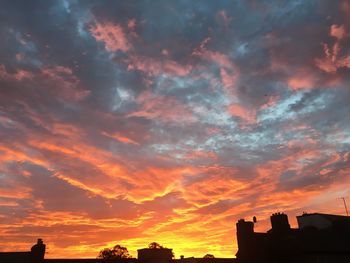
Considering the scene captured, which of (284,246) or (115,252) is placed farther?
(115,252)

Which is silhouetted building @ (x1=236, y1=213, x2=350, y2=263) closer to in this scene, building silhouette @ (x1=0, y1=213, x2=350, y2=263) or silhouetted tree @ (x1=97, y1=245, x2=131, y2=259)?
building silhouette @ (x1=0, y1=213, x2=350, y2=263)

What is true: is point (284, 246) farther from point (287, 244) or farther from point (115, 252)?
point (115, 252)

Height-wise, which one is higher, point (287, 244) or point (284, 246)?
point (287, 244)

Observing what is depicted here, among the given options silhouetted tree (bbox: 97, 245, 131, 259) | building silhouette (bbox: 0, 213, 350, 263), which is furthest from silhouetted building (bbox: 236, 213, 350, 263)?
silhouetted tree (bbox: 97, 245, 131, 259)

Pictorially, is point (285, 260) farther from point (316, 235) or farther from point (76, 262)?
point (76, 262)

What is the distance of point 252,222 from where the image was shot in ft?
139

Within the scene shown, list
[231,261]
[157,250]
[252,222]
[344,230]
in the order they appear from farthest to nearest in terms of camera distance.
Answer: [157,250] < [231,261] < [344,230] < [252,222]

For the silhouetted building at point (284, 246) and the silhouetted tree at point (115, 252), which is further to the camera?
the silhouetted tree at point (115, 252)

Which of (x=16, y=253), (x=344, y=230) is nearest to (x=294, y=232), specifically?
(x=344, y=230)

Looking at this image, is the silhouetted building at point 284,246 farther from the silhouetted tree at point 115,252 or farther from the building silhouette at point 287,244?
the silhouetted tree at point 115,252

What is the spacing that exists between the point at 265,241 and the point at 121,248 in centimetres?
6127

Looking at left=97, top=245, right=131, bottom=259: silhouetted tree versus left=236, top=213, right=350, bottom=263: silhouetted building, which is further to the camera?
left=97, top=245, right=131, bottom=259: silhouetted tree

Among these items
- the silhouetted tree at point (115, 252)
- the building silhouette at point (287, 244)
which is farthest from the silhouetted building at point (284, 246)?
the silhouetted tree at point (115, 252)

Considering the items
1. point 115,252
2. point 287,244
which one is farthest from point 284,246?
point 115,252
